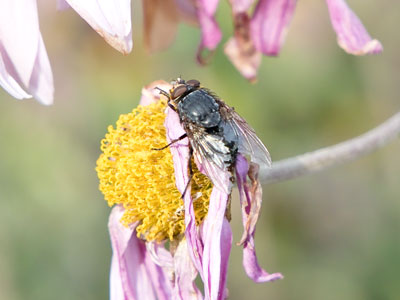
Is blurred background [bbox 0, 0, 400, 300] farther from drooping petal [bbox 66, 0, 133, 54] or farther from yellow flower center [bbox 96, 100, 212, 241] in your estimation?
drooping petal [bbox 66, 0, 133, 54]

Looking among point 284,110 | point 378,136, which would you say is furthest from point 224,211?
point 284,110

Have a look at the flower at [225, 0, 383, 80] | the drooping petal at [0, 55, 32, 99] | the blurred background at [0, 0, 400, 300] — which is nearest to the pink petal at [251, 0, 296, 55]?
the flower at [225, 0, 383, 80]

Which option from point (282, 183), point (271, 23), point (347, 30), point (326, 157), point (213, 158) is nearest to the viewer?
point (213, 158)

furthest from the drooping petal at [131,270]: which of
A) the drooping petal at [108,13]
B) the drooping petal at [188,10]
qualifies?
the drooping petal at [188,10]

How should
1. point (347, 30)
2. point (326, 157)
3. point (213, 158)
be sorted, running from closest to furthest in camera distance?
→ point (213, 158) → point (326, 157) → point (347, 30)

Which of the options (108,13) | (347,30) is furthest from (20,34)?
(347,30)

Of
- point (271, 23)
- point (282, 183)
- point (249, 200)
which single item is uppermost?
point (271, 23)

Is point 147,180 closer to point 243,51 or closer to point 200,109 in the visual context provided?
point 200,109

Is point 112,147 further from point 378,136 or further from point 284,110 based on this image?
point 284,110
